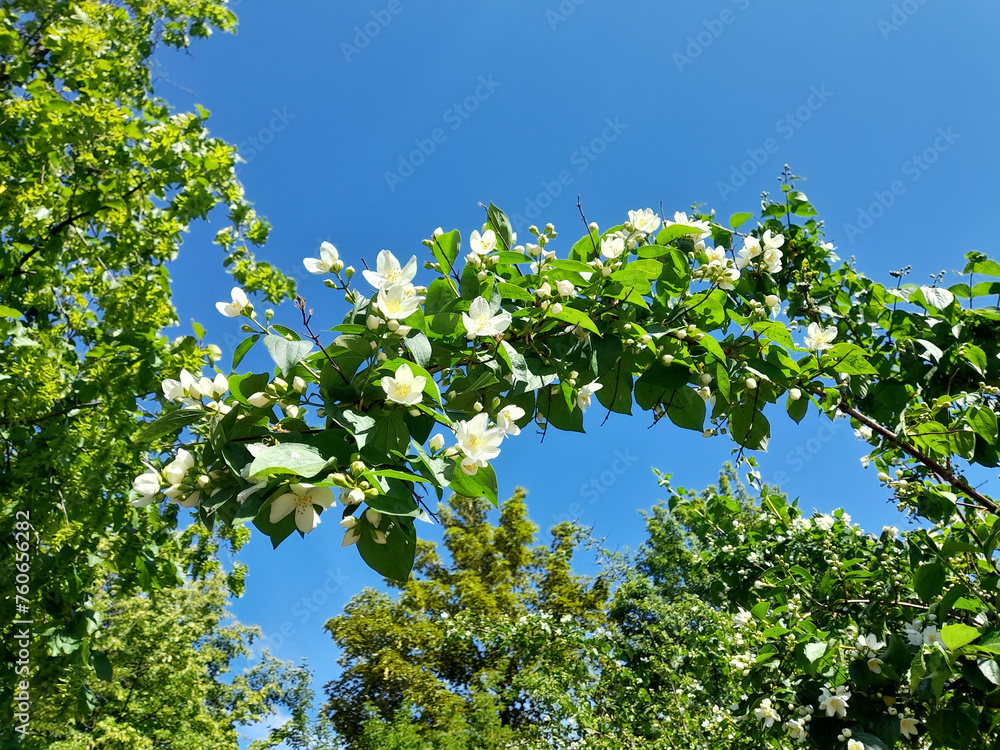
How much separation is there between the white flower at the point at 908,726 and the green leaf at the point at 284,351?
7.49 feet

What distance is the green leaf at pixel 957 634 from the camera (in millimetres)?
1368

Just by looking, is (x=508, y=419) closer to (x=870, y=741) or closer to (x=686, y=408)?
(x=686, y=408)

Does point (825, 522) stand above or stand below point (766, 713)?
above

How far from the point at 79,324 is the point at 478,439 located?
4313mm

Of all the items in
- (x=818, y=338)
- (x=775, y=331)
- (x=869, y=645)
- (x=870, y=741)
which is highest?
(x=818, y=338)

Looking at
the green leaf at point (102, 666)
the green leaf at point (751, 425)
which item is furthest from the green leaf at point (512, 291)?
the green leaf at point (102, 666)

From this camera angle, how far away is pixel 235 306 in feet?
3.67

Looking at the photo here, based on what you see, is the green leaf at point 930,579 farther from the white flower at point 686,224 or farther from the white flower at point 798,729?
the white flower at point 686,224

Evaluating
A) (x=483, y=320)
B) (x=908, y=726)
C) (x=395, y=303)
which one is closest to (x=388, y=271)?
(x=395, y=303)

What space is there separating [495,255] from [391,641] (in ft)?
49.4

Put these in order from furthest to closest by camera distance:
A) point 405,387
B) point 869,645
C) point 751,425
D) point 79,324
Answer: point 79,324, point 869,645, point 751,425, point 405,387

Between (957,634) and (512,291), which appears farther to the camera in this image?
(957,634)

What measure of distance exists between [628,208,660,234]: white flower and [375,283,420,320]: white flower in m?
0.65

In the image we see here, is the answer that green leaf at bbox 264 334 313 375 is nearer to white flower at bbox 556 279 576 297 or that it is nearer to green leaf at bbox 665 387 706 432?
white flower at bbox 556 279 576 297
